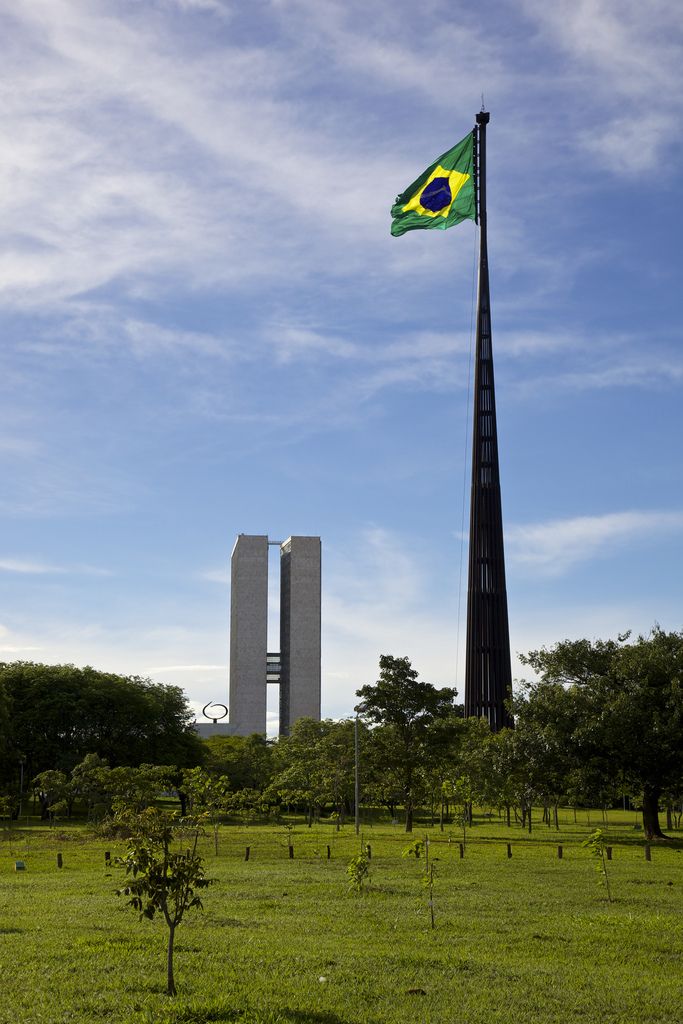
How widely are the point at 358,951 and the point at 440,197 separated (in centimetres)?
4894

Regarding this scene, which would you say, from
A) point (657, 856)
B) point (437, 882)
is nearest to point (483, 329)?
point (657, 856)

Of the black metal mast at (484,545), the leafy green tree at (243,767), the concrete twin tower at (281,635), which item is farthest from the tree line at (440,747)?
the concrete twin tower at (281,635)

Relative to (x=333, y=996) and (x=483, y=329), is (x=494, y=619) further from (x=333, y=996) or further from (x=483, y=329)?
(x=333, y=996)

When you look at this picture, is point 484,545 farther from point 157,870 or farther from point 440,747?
point 157,870

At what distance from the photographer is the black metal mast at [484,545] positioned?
94750 mm

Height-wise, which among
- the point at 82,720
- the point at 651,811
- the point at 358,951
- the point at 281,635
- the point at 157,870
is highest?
the point at 281,635

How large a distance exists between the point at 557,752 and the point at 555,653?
612 centimetres

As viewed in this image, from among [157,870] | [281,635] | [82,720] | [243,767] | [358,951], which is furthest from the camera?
[281,635]

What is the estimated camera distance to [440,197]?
57.7 m

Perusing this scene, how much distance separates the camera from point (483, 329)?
98.1 m

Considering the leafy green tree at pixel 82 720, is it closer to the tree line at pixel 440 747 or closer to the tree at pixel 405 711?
the tree line at pixel 440 747

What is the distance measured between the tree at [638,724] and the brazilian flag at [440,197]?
84.1 feet

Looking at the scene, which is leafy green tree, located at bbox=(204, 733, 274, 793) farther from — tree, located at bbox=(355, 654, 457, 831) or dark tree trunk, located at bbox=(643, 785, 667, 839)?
dark tree trunk, located at bbox=(643, 785, 667, 839)

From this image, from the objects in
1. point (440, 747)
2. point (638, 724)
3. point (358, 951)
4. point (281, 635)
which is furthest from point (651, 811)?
point (281, 635)
